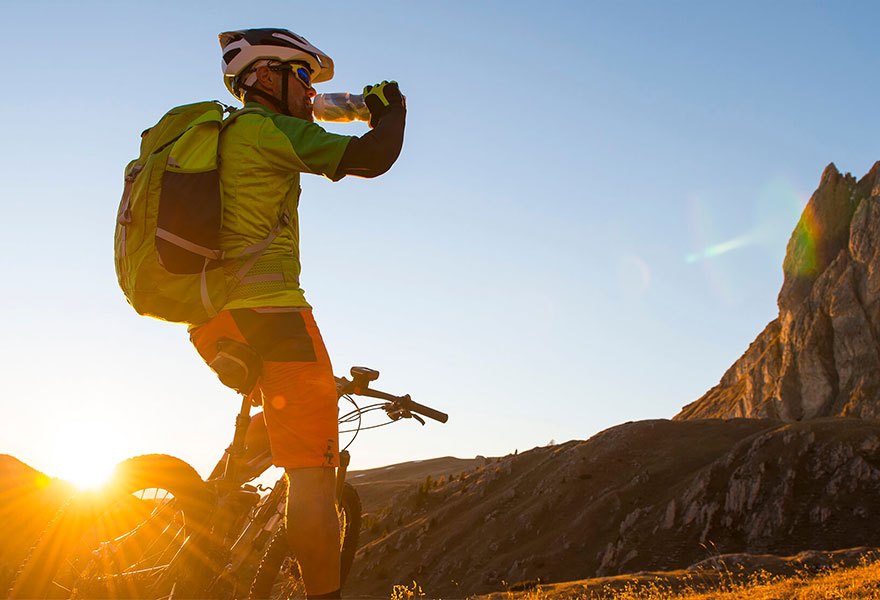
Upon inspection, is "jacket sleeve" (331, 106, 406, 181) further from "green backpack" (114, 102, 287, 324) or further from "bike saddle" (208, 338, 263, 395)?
"bike saddle" (208, 338, 263, 395)

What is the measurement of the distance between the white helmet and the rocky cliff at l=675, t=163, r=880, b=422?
87.5 meters

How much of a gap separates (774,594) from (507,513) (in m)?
50.2

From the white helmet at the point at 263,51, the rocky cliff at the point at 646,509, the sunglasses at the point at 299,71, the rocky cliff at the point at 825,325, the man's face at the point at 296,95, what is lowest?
the rocky cliff at the point at 646,509

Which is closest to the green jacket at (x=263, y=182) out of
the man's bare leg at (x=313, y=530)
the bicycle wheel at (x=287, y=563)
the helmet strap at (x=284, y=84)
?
the helmet strap at (x=284, y=84)

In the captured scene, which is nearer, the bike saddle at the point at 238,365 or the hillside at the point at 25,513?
the bike saddle at the point at 238,365

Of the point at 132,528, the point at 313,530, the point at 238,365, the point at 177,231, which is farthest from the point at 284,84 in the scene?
the point at 132,528

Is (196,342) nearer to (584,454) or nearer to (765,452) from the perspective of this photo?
(765,452)

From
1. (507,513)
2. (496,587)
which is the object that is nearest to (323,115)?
(496,587)

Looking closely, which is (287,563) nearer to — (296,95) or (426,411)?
(426,411)

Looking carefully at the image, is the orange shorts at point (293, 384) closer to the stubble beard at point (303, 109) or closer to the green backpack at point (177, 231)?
the green backpack at point (177, 231)

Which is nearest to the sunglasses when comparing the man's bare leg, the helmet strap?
the helmet strap

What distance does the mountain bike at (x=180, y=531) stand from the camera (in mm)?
4352

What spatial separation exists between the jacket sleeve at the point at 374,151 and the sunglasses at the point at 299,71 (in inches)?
29.4

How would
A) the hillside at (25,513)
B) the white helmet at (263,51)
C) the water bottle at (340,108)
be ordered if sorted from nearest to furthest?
the white helmet at (263,51), the hillside at (25,513), the water bottle at (340,108)
